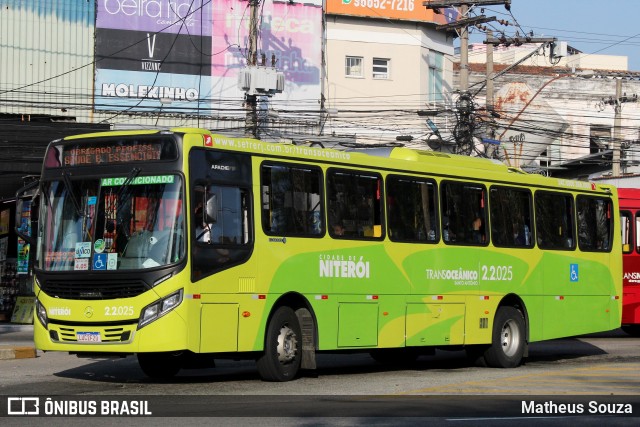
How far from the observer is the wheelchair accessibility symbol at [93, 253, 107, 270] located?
13.8m

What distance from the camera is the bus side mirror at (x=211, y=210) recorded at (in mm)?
14023

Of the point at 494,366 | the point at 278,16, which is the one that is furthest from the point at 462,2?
the point at 494,366

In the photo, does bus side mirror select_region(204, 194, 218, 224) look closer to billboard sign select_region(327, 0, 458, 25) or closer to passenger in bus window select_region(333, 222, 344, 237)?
passenger in bus window select_region(333, 222, 344, 237)

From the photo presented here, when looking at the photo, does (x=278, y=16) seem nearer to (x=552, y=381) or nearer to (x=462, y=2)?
(x=462, y=2)

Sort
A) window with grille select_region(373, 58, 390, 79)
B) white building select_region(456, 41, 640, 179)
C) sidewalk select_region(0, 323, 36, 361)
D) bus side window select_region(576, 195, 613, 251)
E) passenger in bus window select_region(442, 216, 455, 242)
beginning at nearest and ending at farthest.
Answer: passenger in bus window select_region(442, 216, 455, 242), sidewalk select_region(0, 323, 36, 361), bus side window select_region(576, 195, 613, 251), window with grille select_region(373, 58, 390, 79), white building select_region(456, 41, 640, 179)

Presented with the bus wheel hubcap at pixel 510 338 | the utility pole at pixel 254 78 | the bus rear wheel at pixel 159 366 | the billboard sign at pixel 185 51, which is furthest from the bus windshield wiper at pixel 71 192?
the billboard sign at pixel 185 51

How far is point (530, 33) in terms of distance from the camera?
1816 inches

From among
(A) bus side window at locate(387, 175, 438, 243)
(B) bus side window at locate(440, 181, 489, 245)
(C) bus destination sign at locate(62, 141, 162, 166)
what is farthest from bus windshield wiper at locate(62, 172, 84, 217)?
(B) bus side window at locate(440, 181, 489, 245)

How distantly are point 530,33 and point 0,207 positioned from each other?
23843mm

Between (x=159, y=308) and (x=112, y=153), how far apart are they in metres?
2.14

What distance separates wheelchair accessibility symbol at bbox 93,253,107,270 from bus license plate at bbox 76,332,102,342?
786mm

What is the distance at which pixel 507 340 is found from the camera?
63.4 ft

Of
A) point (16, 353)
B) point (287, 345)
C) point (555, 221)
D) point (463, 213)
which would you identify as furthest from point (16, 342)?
point (555, 221)

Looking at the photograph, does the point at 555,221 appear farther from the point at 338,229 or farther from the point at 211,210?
the point at 211,210
